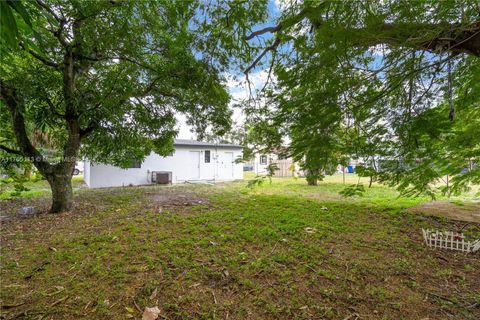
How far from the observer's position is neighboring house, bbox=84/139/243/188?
36.8 ft

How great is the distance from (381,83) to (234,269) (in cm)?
276

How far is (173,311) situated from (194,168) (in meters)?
11.7

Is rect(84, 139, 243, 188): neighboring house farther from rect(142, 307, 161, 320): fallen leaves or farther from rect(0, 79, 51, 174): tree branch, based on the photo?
rect(142, 307, 161, 320): fallen leaves

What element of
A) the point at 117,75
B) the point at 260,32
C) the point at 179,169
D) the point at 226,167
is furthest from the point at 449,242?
the point at 179,169

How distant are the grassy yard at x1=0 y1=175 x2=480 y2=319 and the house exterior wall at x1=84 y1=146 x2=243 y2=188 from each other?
6.56 m

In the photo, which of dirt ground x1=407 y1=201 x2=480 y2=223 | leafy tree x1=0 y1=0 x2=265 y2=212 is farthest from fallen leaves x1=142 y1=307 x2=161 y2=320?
dirt ground x1=407 y1=201 x2=480 y2=223

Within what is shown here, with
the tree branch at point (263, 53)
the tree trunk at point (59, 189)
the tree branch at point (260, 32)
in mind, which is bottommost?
the tree trunk at point (59, 189)

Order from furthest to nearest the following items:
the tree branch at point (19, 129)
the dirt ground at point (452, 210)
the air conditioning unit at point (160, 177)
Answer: the air conditioning unit at point (160, 177) < the dirt ground at point (452, 210) < the tree branch at point (19, 129)

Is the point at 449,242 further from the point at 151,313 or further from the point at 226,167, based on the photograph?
the point at 226,167

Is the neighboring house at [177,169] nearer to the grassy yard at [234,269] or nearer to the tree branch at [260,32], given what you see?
the grassy yard at [234,269]

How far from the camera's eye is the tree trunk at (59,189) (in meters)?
5.33

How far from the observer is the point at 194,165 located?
13570 mm

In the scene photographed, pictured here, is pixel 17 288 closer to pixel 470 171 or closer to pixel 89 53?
pixel 89 53

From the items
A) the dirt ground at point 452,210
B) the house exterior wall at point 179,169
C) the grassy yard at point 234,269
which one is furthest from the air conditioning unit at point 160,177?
the dirt ground at point 452,210
